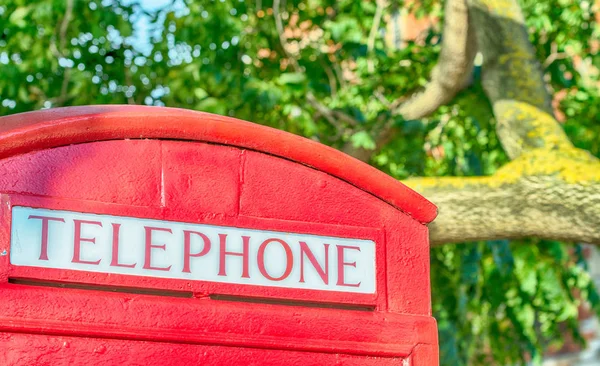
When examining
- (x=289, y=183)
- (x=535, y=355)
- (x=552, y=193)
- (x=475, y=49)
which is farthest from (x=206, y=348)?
(x=535, y=355)

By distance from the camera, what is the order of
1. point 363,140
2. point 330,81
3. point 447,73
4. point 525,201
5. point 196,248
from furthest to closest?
point 330,81 → point 447,73 → point 363,140 → point 525,201 → point 196,248

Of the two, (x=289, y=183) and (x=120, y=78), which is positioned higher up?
(x=120, y=78)

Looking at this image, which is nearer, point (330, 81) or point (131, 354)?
point (131, 354)

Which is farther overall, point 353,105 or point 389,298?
point 353,105

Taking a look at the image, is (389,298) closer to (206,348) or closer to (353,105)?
(206,348)

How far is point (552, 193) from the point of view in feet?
14.4

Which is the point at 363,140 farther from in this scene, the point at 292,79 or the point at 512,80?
the point at 512,80

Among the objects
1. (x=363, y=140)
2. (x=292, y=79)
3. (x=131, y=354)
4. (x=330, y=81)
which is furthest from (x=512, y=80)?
(x=131, y=354)

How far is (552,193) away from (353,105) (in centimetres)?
236

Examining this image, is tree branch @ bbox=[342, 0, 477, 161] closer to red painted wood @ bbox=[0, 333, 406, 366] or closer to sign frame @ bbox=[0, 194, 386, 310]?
sign frame @ bbox=[0, 194, 386, 310]

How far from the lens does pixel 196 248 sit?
2.34 m

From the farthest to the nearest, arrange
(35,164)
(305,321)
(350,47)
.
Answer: (350,47) → (305,321) → (35,164)

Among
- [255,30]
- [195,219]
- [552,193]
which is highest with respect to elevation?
[255,30]

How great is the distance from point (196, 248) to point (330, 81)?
479 cm
